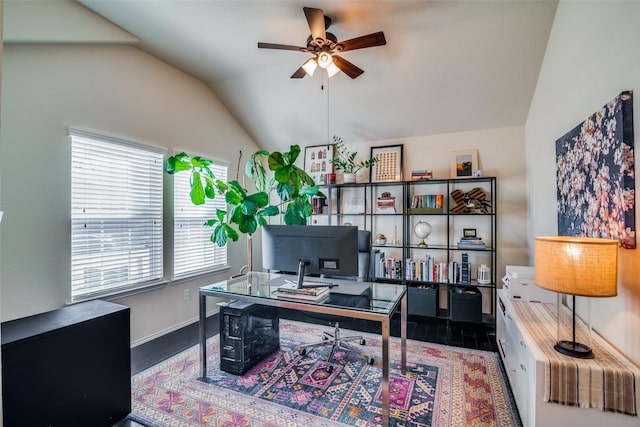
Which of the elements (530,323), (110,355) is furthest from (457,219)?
(110,355)

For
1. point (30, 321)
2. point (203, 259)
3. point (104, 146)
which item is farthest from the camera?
point (203, 259)

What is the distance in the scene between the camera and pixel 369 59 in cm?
306

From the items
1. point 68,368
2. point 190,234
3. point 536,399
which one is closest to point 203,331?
point 68,368

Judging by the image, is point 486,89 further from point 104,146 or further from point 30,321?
point 30,321

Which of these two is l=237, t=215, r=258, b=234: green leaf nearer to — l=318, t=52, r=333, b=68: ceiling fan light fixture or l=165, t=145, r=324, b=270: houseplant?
l=165, t=145, r=324, b=270: houseplant

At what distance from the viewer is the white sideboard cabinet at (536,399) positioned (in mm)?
1376

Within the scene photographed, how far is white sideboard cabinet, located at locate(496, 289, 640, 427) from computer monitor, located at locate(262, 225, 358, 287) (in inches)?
41.6

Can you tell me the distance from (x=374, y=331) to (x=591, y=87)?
2.74m

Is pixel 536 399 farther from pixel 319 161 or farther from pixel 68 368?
pixel 319 161

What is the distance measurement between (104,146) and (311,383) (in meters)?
2.70

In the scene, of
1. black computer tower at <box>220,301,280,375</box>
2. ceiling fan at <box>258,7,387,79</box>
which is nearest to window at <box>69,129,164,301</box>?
black computer tower at <box>220,301,280,375</box>

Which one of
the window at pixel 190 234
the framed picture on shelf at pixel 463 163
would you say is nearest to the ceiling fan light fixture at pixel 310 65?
the window at pixel 190 234

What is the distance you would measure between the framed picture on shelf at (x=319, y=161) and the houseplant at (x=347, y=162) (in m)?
0.09

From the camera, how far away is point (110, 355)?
1.91m
